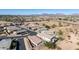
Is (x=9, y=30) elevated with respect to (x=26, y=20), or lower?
lower

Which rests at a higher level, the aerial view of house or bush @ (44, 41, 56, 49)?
the aerial view of house

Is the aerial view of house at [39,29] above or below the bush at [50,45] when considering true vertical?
above

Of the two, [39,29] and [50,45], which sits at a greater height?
[39,29]
